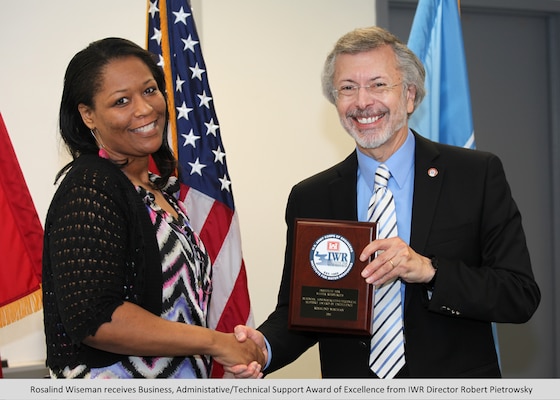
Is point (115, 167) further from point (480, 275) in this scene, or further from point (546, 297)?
point (546, 297)

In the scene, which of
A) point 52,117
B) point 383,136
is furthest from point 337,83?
point 52,117

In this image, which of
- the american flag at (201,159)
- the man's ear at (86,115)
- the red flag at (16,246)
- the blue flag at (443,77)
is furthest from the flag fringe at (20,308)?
the blue flag at (443,77)

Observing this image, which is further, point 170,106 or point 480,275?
point 170,106

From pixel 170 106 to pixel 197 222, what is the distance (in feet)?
1.87

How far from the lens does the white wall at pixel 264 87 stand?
431 cm

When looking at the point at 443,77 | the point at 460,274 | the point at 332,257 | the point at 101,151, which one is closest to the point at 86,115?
the point at 101,151

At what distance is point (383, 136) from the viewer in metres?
2.46

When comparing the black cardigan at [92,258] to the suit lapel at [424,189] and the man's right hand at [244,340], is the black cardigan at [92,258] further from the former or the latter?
the suit lapel at [424,189]

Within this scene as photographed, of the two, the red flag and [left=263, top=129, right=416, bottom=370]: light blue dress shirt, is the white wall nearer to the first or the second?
the red flag

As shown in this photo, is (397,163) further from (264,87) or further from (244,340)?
(264,87)

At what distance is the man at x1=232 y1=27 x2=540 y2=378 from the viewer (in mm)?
2246

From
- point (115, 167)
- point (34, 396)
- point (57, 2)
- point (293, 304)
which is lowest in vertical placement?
point (34, 396)

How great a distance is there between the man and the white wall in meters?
1.92

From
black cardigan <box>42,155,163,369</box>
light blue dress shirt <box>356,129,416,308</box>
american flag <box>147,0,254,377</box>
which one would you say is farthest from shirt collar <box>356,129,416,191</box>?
american flag <box>147,0,254,377</box>
